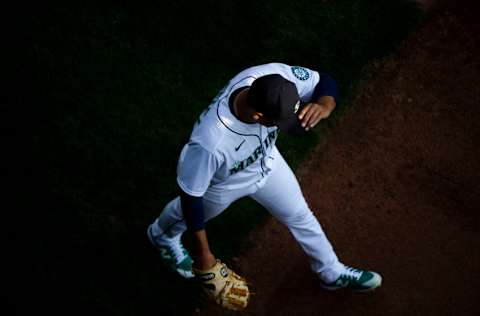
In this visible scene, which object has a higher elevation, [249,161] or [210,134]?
[210,134]

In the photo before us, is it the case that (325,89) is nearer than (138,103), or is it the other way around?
(325,89)

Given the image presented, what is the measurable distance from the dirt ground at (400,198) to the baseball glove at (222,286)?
87 centimetres

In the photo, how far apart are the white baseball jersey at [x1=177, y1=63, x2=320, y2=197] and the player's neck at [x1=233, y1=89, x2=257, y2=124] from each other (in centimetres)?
3

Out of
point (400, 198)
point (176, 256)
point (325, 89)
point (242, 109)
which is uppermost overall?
point (325, 89)

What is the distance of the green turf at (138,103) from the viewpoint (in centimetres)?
423

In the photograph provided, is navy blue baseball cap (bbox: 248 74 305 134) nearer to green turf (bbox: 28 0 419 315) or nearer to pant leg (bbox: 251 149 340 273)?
pant leg (bbox: 251 149 340 273)

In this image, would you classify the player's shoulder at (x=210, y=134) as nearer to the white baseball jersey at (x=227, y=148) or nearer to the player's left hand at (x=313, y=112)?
the white baseball jersey at (x=227, y=148)

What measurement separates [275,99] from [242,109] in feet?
0.75

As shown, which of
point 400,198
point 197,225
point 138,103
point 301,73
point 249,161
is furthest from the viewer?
point 138,103

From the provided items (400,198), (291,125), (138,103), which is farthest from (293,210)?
(138,103)

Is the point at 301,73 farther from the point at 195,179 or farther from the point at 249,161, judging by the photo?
the point at 195,179

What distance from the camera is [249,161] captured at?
317 centimetres

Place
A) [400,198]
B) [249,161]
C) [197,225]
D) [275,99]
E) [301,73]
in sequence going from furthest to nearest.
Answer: [400,198] < [301,73] < [249,161] < [197,225] < [275,99]

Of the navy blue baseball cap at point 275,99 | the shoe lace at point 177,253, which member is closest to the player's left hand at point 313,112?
the navy blue baseball cap at point 275,99
